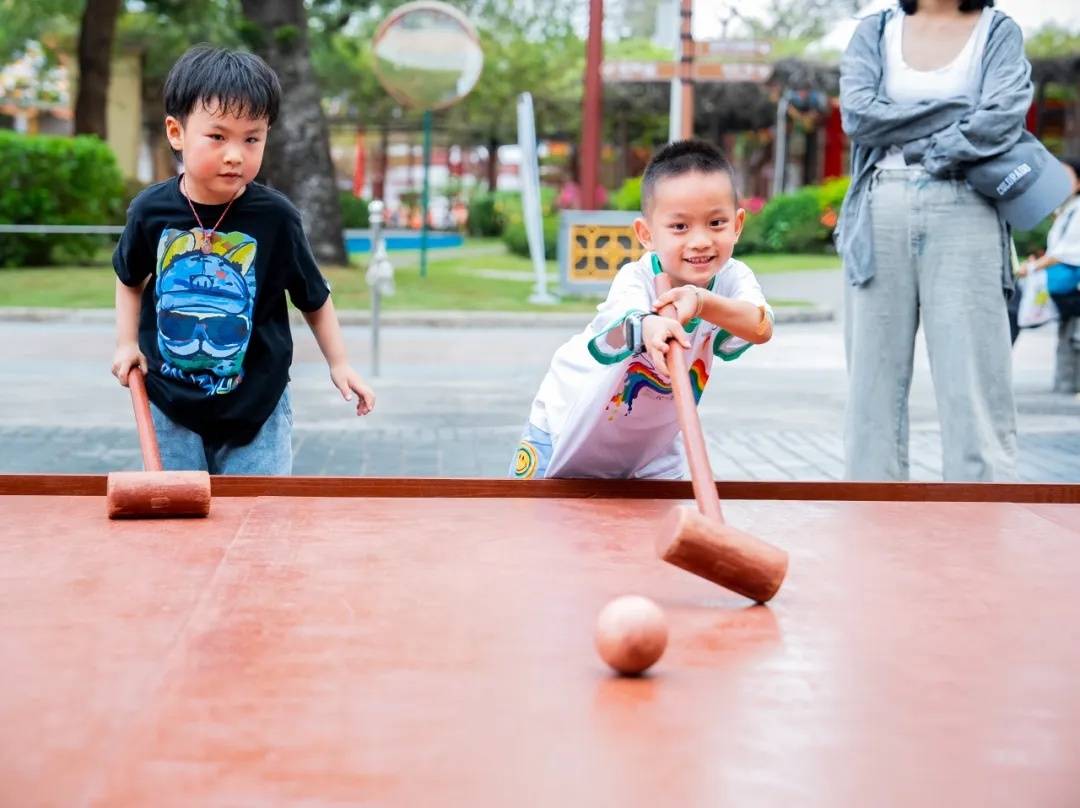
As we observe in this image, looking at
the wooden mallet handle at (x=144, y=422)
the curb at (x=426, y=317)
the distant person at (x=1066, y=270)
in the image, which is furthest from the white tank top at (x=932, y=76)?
the curb at (x=426, y=317)

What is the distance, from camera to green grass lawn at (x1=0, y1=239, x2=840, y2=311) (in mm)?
13555

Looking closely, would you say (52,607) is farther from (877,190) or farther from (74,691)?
(877,190)

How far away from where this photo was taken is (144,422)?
265cm

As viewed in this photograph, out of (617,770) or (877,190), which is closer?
(617,770)

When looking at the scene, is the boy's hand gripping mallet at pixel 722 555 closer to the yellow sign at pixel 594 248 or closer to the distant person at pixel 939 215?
the distant person at pixel 939 215

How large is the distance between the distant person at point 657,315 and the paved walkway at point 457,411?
265cm

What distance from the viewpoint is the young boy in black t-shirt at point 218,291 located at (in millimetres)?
2928

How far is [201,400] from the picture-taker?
3.08m

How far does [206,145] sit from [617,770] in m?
2.02

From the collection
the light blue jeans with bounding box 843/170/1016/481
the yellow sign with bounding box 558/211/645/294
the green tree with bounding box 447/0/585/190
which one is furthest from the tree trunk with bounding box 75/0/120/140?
the light blue jeans with bounding box 843/170/1016/481

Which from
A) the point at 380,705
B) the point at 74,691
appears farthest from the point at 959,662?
the point at 74,691

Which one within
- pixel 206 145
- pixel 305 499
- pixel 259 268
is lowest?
pixel 305 499

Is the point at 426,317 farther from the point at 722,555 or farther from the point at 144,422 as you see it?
the point at 722,555

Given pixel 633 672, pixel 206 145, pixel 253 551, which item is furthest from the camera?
pixel 206 145
